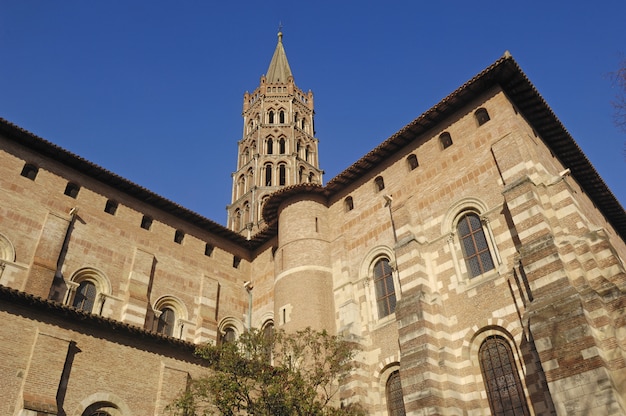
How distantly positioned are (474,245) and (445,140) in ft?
16.4

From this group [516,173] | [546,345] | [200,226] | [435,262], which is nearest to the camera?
[546,345]

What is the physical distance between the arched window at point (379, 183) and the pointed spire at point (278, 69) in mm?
32673

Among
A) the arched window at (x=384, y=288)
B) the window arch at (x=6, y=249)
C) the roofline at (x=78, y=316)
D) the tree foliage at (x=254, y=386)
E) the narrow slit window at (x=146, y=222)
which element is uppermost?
the narrow slit window at (x=146, y=222)

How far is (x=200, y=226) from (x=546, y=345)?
1749cm

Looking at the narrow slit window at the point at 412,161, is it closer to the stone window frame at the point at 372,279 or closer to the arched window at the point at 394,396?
the stone window frame at the point at 372,279

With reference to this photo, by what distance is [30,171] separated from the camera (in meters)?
20.9

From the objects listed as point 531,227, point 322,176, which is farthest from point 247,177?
point 531,227

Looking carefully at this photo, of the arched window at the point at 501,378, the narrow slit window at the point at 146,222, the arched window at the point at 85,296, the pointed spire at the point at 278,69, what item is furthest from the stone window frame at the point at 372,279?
the pointed spire at the point at 278,69

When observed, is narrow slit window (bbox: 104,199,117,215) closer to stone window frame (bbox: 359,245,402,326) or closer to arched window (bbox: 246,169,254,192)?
stone window frame (bbox: 359,245,402,326)

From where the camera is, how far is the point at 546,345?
13203mm

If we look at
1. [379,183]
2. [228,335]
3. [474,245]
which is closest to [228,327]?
[228,335]

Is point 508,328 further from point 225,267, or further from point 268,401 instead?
point 225,267

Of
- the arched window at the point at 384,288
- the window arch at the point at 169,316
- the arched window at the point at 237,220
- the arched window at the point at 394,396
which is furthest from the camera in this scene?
the arched window at the point at 237,220

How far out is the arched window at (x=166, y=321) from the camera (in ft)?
72.0
